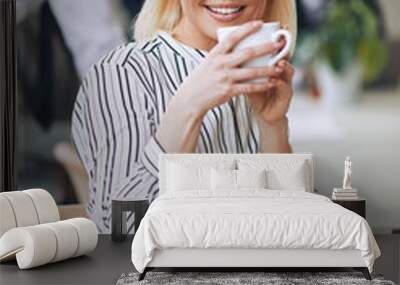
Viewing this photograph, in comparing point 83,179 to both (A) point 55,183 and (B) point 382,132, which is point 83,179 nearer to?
(A) point 55,183

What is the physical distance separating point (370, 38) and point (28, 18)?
3384mm

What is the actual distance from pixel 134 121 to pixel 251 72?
48.4 inches

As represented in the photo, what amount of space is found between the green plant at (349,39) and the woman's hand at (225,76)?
50cm

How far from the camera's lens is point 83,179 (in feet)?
22.8

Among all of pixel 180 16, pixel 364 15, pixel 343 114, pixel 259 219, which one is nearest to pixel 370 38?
pixel 364 15

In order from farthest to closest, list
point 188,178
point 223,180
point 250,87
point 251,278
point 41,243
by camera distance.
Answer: point 250,87
point 188,178
point 223,180
point 41,243
point 251,278

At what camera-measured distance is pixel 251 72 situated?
22.0ft

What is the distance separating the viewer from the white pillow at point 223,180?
6.18 m

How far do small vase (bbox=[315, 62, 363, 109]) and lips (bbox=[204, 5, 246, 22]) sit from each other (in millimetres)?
935

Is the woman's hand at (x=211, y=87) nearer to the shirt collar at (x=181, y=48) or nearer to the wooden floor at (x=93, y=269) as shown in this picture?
the shirt collar at (x=181, y=48)

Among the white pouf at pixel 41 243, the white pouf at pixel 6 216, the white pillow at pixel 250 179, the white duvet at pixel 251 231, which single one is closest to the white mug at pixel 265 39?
the white pillow at pixel 250 179

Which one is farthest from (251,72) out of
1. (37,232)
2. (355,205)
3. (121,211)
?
(37,232)

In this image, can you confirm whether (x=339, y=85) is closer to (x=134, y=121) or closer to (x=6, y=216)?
(x=134, y=121)

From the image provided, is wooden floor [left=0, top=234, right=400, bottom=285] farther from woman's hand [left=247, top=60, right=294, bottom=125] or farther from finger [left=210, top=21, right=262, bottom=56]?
finger [left=210, top=21, right=262, bottom=56]
